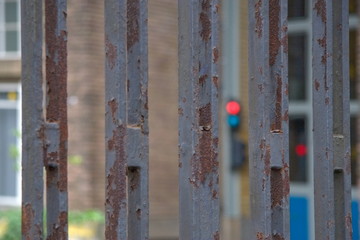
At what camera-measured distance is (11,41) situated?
14.4m

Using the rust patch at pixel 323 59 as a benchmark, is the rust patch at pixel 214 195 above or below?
below

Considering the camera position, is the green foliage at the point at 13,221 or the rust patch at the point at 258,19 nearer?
the rust patch at the point at 258,19

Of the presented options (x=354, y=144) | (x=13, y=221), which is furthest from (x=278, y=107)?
(x=354, y=144)

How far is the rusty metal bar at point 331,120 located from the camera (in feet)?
10.8

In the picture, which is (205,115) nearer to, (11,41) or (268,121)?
(268,121)

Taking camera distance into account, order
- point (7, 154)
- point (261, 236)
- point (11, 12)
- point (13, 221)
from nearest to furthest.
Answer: point (261, 236) → point (13, 221) → point (11, 12) → point (7, 154)

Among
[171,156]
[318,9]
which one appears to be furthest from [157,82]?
[318,9]

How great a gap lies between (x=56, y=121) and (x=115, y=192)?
0.92 feet

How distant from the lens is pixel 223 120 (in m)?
11.3

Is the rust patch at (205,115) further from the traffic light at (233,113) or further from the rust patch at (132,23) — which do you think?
the traffic light at (233,113)

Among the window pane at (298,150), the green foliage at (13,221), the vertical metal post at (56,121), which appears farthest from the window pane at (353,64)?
the vertical metal post at (56,121)

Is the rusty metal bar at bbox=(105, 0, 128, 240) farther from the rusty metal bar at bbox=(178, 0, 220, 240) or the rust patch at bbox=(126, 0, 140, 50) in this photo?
the rusty metal bar at bbox=(178, 0, 220, 240)

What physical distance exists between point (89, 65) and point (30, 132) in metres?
11.2

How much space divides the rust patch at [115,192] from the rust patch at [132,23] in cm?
34
